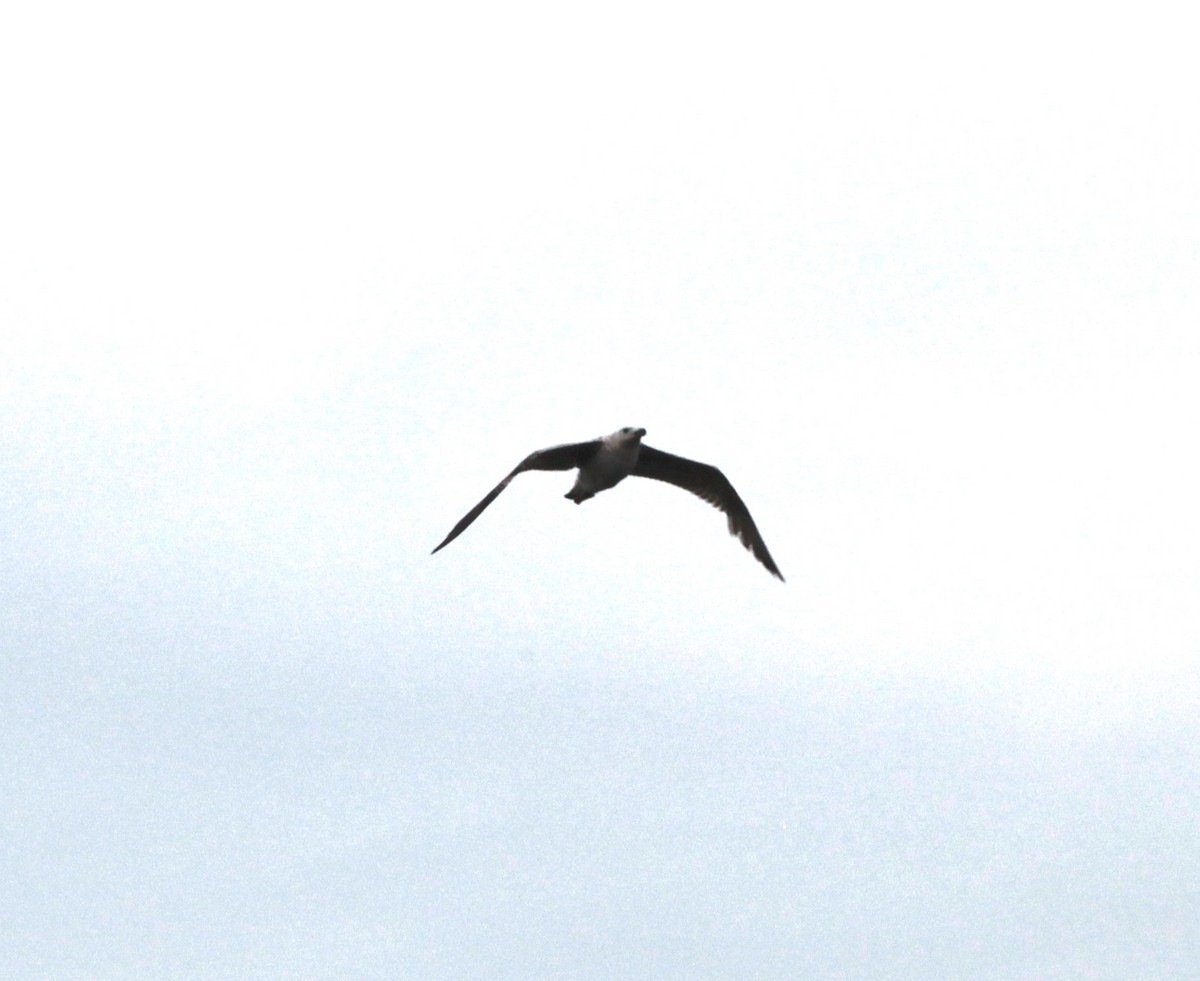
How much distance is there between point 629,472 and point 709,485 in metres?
3.70

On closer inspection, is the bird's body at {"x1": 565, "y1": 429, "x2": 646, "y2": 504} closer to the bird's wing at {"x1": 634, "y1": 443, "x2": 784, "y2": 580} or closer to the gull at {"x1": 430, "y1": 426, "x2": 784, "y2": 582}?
the gull at {"x1": 430, "y1": 426, "x2": 784, "y2": 582}

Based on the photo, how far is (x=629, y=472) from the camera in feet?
132

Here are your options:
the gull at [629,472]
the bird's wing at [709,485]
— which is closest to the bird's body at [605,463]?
the gull at [629,472]

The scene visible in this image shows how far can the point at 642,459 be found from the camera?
4234 centimetres

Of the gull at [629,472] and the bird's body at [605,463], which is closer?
the gull at [629,472]

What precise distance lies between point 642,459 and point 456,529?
8029 mm

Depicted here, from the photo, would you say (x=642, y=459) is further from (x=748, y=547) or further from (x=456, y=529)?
(x=456, y=529)

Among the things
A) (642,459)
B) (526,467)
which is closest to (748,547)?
(642,459)

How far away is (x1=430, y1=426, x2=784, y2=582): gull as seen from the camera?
37.8 meters

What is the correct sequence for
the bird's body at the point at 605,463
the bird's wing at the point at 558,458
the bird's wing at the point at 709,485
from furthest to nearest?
the bird's wing at the point at 709,485 < the bird's body at the point at 605,463 < the bird's wing at the point at 558,458

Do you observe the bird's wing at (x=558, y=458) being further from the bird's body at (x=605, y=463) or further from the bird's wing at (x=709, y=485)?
the bird's wing at (x=709, y=485)

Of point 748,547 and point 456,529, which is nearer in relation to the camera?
point 456,529

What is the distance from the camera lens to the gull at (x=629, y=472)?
37750 millimetres

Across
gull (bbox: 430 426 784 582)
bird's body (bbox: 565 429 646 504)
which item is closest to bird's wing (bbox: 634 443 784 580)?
gull (bbox: 430 426 784 582)
